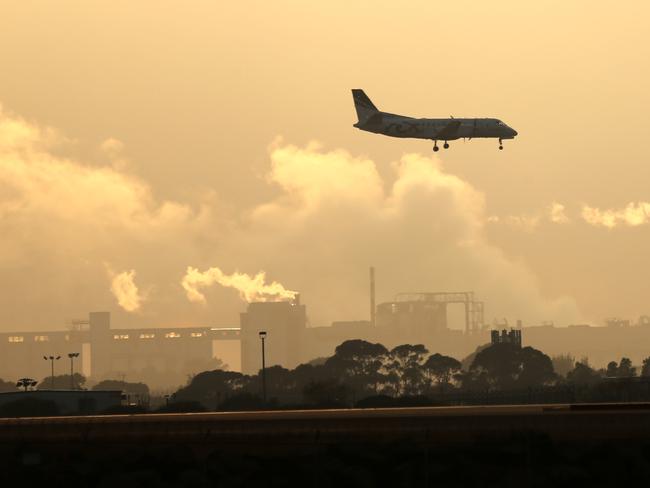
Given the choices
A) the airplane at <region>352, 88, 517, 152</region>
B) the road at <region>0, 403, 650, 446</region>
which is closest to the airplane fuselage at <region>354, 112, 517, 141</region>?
the airplane at <region>352, 88, 517, 152</region>

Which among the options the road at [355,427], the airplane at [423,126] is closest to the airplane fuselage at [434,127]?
the airplane at [423,126]

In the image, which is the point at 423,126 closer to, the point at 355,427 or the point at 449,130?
the point at 449,130

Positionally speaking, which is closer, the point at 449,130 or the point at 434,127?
the point at 449,130

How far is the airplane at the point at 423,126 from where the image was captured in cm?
17850

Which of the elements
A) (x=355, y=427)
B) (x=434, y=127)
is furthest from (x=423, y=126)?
(x=355, y=427)

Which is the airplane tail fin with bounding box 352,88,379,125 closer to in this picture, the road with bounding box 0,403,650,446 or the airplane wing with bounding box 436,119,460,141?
the airplane wing with bounding box 436,119,460,141

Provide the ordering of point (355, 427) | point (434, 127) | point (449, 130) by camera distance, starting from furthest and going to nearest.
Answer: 1. point (434, 127)
2. point (449, 130)
3. point (355, 427)

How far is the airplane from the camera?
17850 cm

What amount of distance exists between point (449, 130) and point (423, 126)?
285cm

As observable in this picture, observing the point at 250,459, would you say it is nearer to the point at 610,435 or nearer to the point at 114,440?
the point at 114,440

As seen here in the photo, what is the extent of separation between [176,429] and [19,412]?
5761 centimetres

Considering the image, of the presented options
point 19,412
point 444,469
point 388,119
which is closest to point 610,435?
point 444,469

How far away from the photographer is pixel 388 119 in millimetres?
178750

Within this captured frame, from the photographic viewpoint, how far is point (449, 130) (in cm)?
18088
